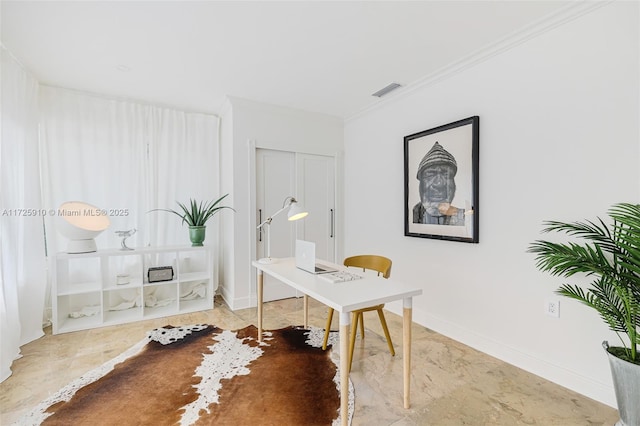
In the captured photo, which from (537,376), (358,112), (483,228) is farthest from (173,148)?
Answer: (537,376)

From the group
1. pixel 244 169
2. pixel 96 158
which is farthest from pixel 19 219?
pixel 244 169

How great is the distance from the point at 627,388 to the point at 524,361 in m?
0.76

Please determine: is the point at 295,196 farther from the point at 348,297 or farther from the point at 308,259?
the point at 348,297

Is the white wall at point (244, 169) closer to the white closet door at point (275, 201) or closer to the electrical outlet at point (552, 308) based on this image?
the white closet door at point (275, 201)

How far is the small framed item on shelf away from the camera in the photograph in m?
3.24

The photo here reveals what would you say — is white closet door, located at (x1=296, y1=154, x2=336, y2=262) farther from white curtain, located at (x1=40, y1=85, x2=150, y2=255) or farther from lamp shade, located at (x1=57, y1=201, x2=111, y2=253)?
A: lamp shade, located at (x1=57, y1=201, x2=111, y2=253)

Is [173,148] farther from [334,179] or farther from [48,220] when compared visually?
[334,179]

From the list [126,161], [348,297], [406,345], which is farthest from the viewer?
[126,161]

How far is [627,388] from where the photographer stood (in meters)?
1.45

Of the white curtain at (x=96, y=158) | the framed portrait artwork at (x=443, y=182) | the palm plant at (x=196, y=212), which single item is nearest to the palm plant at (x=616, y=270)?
the framed portrait artwork at (x=443, y=182)

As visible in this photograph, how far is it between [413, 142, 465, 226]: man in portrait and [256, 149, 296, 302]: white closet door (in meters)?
1.65

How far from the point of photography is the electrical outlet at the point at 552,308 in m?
2.00

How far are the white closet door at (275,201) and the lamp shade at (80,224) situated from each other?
1671mm

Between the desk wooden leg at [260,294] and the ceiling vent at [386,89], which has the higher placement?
the ceiling vent at [386,89]
